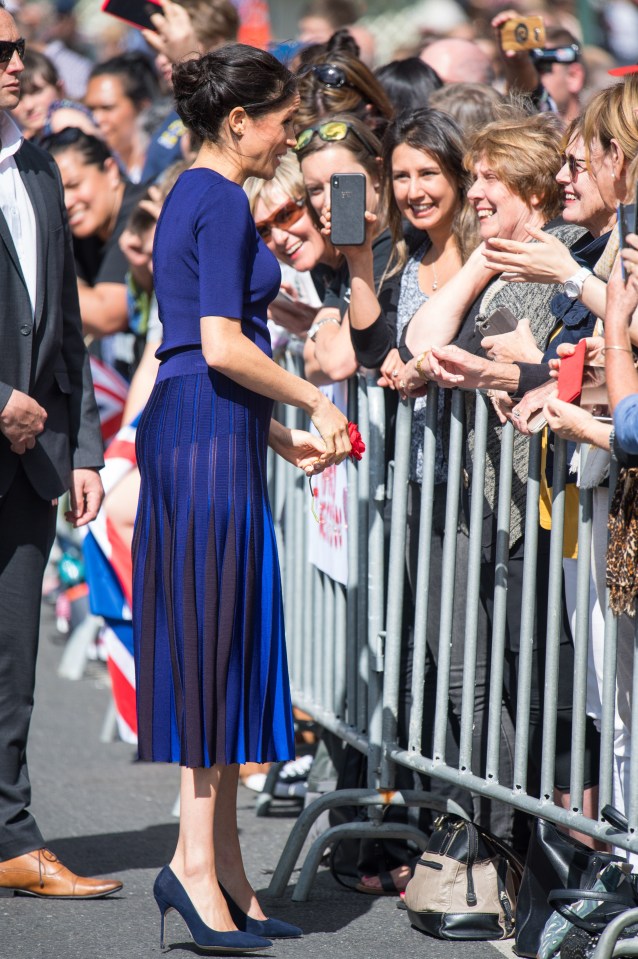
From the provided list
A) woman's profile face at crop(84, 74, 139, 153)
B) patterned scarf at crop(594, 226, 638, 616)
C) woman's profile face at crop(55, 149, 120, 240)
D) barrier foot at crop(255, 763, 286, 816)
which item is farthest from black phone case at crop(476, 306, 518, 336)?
woman's profile face at crop(84, 74, 139, 153)

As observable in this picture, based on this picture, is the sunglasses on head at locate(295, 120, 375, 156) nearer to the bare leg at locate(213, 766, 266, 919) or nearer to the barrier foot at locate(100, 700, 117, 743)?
the bare leg at locate(213, 766, 266, 919)

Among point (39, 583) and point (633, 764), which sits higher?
point (39, 583)

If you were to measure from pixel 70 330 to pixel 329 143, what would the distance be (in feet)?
3.38

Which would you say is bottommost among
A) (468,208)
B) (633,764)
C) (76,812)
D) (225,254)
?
(76,812)

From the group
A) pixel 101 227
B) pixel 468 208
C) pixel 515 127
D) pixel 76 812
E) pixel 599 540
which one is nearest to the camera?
pixel 599 540

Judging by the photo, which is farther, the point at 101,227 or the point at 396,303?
the point at 101,227

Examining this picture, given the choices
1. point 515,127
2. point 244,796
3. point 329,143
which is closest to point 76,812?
point 244,796

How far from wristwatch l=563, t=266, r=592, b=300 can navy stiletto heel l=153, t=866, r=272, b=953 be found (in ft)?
5.57

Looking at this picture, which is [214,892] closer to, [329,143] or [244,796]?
[244,796]

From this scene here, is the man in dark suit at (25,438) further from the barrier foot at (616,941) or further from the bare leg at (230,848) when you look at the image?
the barrier foot at (616,941)

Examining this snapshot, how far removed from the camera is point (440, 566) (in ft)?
13.1

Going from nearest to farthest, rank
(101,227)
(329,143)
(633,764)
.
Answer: (633,764)
(329,143)
(101,227)

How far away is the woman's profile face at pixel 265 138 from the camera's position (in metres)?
3.48

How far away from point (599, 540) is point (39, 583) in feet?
5.63
